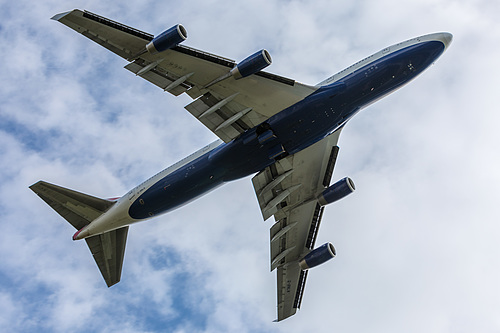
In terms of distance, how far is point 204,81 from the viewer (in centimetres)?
3331

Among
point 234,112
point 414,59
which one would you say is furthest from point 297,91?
point 414,59

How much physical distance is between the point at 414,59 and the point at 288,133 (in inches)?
355

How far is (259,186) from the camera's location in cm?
3872

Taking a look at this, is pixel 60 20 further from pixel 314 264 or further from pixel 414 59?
pixel 314 264

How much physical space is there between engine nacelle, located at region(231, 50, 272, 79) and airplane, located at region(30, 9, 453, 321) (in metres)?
0.06

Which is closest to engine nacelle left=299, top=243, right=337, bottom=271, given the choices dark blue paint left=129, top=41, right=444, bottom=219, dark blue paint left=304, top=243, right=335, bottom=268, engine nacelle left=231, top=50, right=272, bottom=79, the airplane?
dark blue paint left=304, top=243, right=335, bottom=268

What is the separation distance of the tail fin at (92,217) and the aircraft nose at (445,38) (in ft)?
84.5

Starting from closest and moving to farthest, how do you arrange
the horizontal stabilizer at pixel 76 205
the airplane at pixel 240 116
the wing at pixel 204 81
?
1. the wing at pixel 204 81
2. the airplane at pixel 240 116
3. the horizontal stabilizer at pixel 76 205

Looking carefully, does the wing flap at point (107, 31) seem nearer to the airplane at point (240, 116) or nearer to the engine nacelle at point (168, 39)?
the airplane at point (240, 116)

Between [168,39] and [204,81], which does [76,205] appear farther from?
[168,39]

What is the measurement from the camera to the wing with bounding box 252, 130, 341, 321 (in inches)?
1517

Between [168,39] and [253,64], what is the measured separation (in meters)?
5.13

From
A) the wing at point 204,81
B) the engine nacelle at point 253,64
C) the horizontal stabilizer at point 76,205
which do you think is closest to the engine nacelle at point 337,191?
the wing at point 204,81

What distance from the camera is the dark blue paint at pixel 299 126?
32031mm
